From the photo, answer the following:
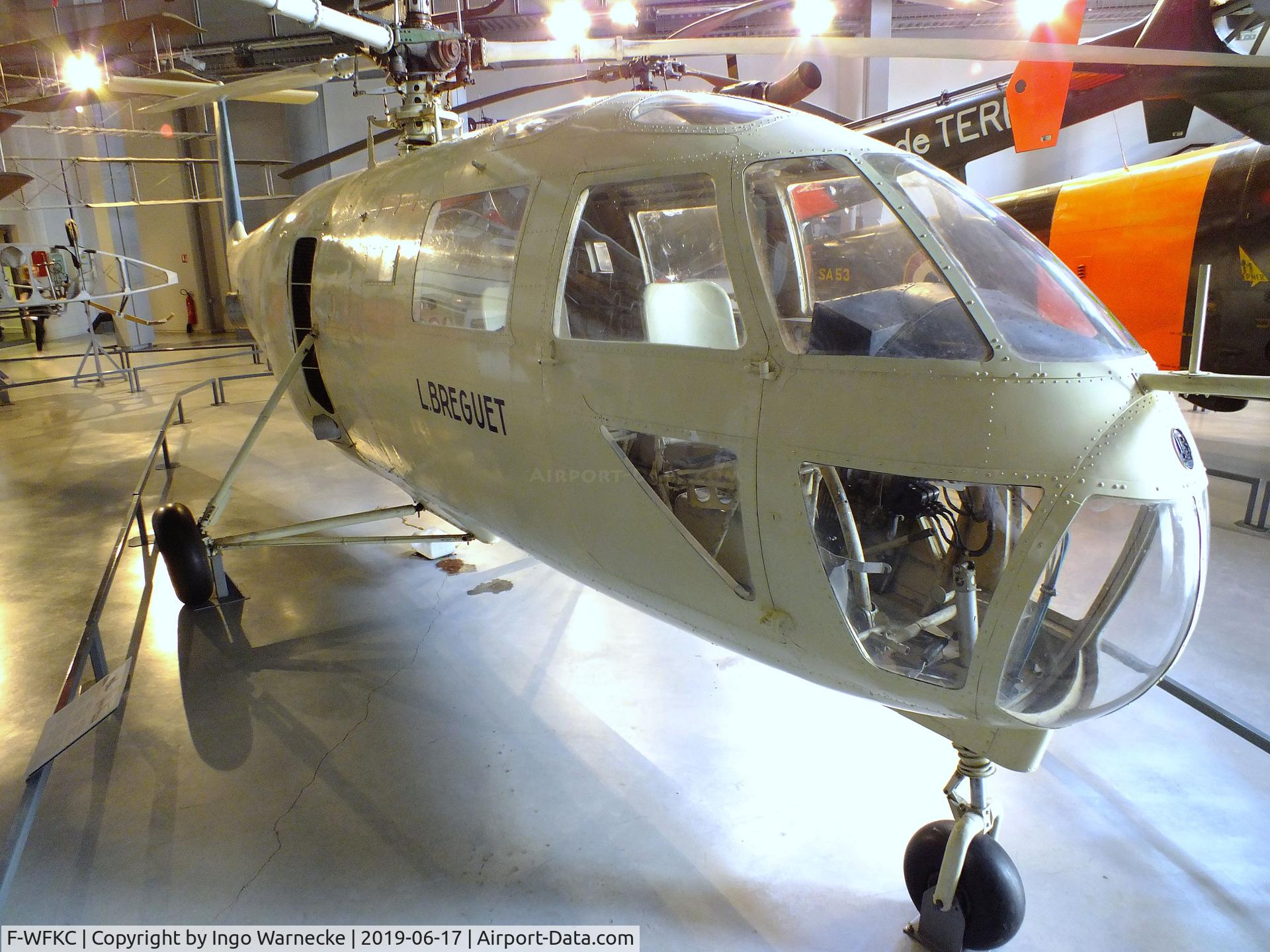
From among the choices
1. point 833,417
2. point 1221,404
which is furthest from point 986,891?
point 1221,404

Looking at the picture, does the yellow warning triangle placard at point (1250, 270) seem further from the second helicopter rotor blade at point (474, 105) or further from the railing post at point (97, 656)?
the railing post at point (97, 656)

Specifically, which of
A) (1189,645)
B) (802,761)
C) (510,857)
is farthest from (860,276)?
(1189,645)

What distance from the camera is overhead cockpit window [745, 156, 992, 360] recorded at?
2309 mm

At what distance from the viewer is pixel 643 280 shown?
2959mm

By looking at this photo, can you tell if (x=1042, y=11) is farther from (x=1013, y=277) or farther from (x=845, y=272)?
(x=845, y=272)

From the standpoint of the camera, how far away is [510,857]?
340 centimetres

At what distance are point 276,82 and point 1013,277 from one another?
573cm

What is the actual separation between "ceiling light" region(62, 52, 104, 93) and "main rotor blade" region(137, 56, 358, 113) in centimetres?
43

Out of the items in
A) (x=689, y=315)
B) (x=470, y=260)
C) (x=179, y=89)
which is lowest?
(x=689, y=315)

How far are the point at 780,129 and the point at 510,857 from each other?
307 cm

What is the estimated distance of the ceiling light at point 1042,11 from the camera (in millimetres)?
3369

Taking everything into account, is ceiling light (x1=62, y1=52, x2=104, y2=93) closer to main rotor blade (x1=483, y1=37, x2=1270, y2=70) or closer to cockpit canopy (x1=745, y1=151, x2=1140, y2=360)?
main rotor blade (x1=483, y1=37, x2=1270, y2=70)

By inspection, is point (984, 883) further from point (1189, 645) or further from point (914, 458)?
point (1189, 645)

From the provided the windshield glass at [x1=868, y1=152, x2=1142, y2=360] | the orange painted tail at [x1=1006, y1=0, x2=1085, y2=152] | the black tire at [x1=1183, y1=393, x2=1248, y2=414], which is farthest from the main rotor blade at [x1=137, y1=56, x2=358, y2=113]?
the black tire at [x1=1183, y1=393, x2=1248, y2=414]
